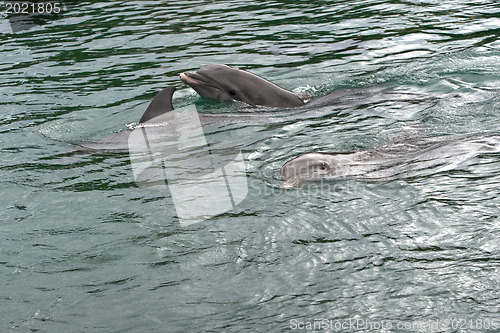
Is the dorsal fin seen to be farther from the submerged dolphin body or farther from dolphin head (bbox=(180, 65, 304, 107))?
the submerged dolphin body

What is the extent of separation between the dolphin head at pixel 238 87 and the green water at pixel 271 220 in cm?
21

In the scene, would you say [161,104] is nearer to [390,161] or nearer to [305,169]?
[305,169]

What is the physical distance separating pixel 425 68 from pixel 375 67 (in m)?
0.82

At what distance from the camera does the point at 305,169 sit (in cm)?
681

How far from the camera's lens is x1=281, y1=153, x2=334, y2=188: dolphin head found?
22.1ft

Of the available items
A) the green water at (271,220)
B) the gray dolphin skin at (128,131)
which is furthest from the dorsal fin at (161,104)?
the green water at (271,220)

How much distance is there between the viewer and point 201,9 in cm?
1606

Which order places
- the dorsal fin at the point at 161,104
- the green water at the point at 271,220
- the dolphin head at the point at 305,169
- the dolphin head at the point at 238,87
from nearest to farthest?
the green water at the point at 271,220, the dolphin head at the point at 305,169, the dorsal fin at the point at 161,104, the dolphin head at the point at 238,87

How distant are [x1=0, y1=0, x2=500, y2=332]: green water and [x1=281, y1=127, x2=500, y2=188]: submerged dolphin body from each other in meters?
0.07

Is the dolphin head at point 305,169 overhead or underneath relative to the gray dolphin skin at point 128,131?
underneath

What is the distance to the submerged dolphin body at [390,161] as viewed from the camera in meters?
6.77

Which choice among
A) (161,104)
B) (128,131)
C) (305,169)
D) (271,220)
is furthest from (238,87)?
(271,220)

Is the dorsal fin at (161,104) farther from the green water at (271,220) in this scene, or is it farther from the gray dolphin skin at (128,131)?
the green water at (271,220)

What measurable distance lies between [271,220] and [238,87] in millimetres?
3695
